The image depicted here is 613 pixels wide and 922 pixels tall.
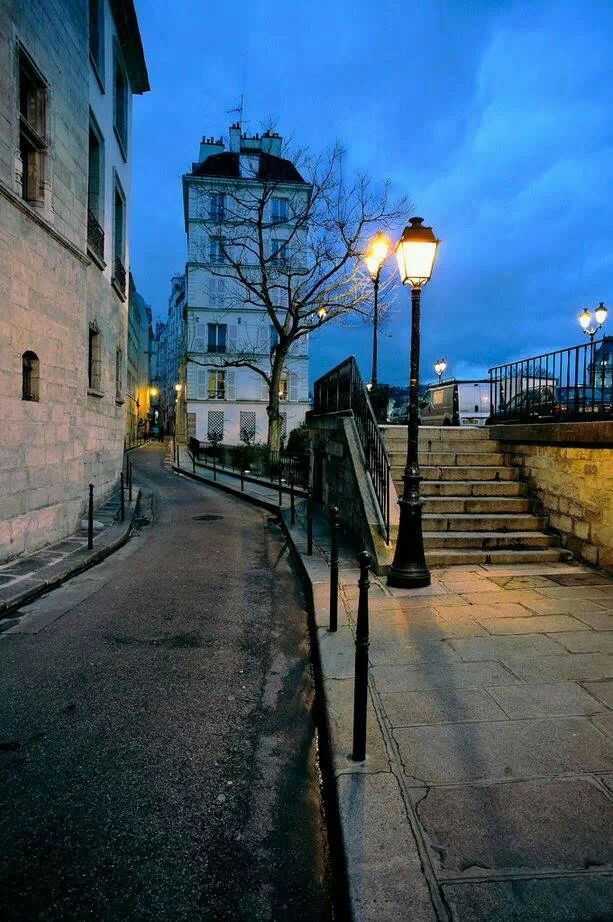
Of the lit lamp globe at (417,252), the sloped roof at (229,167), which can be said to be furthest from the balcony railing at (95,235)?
the sloped roof at (229,167)

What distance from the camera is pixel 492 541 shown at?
765 cm

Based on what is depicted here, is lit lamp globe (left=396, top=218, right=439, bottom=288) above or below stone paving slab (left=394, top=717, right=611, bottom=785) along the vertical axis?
above

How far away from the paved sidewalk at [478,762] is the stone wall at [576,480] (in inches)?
60.2

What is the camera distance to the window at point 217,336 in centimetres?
4338

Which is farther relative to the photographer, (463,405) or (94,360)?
(463,405)

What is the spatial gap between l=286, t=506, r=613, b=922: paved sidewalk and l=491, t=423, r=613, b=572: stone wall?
155cm

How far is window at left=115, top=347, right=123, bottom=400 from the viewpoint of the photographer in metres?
16.5

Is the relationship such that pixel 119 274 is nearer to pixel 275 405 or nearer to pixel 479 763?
pixel 275 405

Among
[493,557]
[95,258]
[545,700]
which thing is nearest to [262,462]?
[95,258]

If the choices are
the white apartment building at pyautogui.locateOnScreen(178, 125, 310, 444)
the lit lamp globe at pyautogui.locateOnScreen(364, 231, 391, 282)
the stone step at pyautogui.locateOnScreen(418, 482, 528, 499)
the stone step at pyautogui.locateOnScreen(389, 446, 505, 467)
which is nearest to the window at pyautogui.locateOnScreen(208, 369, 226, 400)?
the white apartment building at pyautogui.locateOnScreen(178, 125, 310, 444)

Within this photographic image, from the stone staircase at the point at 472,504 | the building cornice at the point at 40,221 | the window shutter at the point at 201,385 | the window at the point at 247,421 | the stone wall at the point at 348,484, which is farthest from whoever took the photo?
the window at the point at 247,421

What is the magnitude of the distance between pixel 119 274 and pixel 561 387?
43.4 ft

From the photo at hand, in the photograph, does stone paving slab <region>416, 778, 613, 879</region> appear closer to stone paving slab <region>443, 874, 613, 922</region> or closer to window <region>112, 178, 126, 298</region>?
stone paving slab <region>443, 874, 613, 922</region>

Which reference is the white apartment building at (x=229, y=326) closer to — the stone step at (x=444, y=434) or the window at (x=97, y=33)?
the window at (x=97, y=33)
